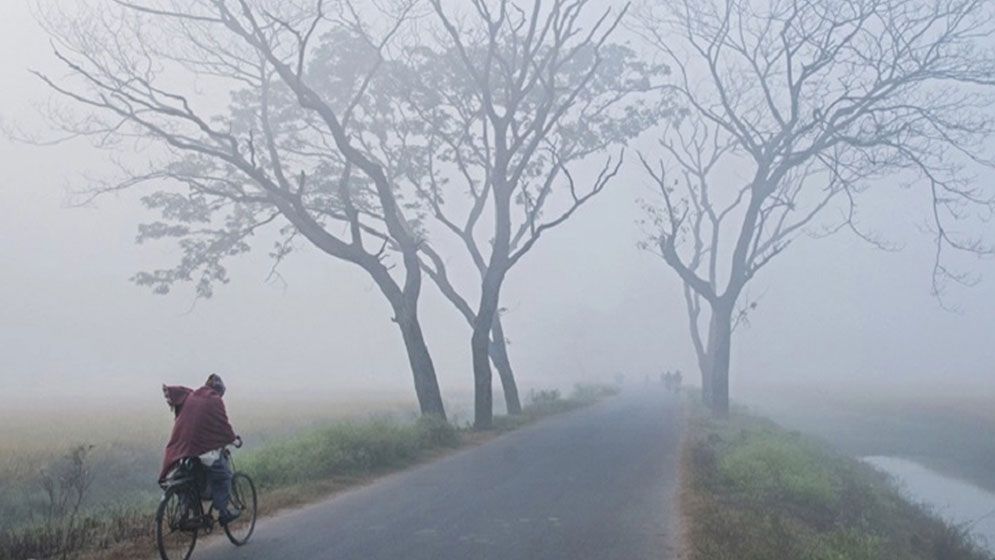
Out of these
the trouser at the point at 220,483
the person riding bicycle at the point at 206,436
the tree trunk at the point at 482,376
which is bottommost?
the trouser at the point at 220,483

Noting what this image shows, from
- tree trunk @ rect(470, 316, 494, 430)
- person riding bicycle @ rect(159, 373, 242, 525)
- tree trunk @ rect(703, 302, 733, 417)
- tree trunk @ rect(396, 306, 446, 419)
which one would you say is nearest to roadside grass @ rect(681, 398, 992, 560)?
person riding bicycle @ rect(159, 373, 242, 525)

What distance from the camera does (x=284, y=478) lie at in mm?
14172

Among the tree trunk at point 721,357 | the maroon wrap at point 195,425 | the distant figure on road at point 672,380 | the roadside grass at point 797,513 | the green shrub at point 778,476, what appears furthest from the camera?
the distant figure on road at point 672,380

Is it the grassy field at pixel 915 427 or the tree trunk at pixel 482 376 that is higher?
the tree trunk at pixel 482 376

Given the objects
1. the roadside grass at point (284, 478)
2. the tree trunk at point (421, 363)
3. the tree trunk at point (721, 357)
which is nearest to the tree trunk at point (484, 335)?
the tree trunk at point (421, 363)

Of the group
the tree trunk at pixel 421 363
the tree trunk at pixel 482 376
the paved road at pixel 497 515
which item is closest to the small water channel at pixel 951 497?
the paved road at pixel 497 515

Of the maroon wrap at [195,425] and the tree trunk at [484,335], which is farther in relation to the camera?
the tree trunk at [484,335]

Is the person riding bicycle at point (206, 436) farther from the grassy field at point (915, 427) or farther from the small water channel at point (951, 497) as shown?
the grassy field at point (915, 427)

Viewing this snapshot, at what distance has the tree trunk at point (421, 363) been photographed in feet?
76.4

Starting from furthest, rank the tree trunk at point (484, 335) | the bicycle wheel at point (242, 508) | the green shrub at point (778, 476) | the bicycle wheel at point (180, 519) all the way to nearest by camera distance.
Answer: the tree trunk at point (484, 335) < the green shrub at point (778, 476) < the bicycle wheel at point (242, 508) < the bicycle wheel at point (180, 519)

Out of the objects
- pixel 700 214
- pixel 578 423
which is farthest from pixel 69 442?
pixel 700 214

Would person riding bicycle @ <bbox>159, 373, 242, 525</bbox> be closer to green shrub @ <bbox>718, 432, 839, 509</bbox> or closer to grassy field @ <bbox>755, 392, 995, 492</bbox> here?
green shrub @ <bbox>718, 432, 839, 509</bbox>

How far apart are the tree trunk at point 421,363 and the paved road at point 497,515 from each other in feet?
14.8

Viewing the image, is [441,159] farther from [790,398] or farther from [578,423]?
[790,398]
